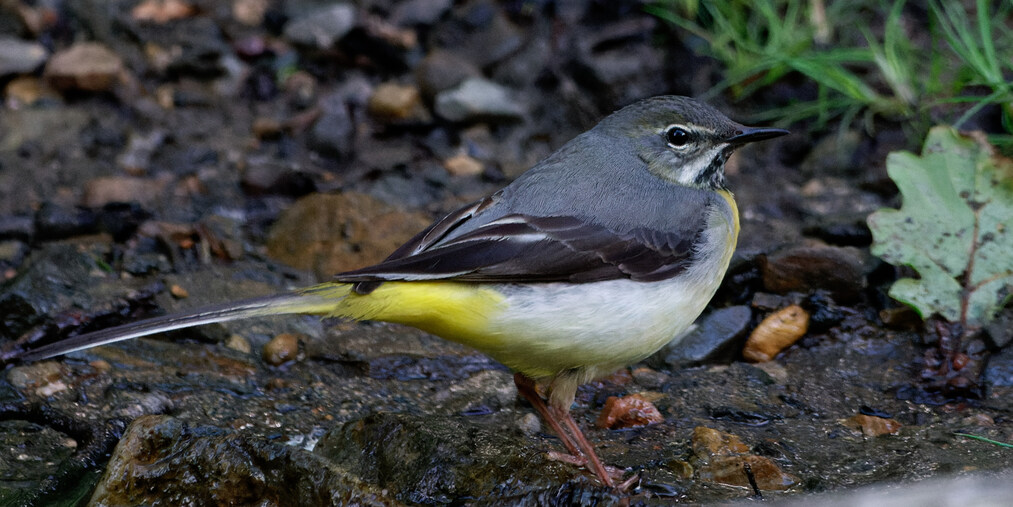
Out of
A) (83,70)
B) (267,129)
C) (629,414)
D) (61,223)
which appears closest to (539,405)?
(629,414)

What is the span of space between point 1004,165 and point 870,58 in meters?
2.26

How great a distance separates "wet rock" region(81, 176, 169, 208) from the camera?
6.51 meters

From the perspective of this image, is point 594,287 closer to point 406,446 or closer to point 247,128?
point 406,446

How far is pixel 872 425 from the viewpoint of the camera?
165 inches

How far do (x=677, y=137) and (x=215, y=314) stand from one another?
2.21m

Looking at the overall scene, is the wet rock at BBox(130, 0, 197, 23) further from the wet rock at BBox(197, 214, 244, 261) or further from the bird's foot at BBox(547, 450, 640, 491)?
the bird's foot at BBox(547, 450, 640, 491)

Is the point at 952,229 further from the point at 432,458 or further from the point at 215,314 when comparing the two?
the point at 215,314

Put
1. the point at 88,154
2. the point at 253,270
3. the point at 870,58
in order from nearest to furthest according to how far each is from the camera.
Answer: the point at 253,270 < the point at 870,58 < the point at 88,154

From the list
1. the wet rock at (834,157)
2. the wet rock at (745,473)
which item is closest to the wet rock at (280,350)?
the wet rock at (745,473)

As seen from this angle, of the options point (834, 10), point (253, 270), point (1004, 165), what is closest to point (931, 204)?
point (1004, 165)

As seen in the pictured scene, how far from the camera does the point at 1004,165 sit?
4.54m

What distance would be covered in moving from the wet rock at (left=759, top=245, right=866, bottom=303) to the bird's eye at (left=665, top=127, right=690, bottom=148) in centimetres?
100

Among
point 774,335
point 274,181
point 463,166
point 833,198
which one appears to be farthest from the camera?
point 463,166

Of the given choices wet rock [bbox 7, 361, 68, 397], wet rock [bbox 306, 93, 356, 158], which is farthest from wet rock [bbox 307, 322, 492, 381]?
wet rock [bbox 306, 93, 356, 158]
